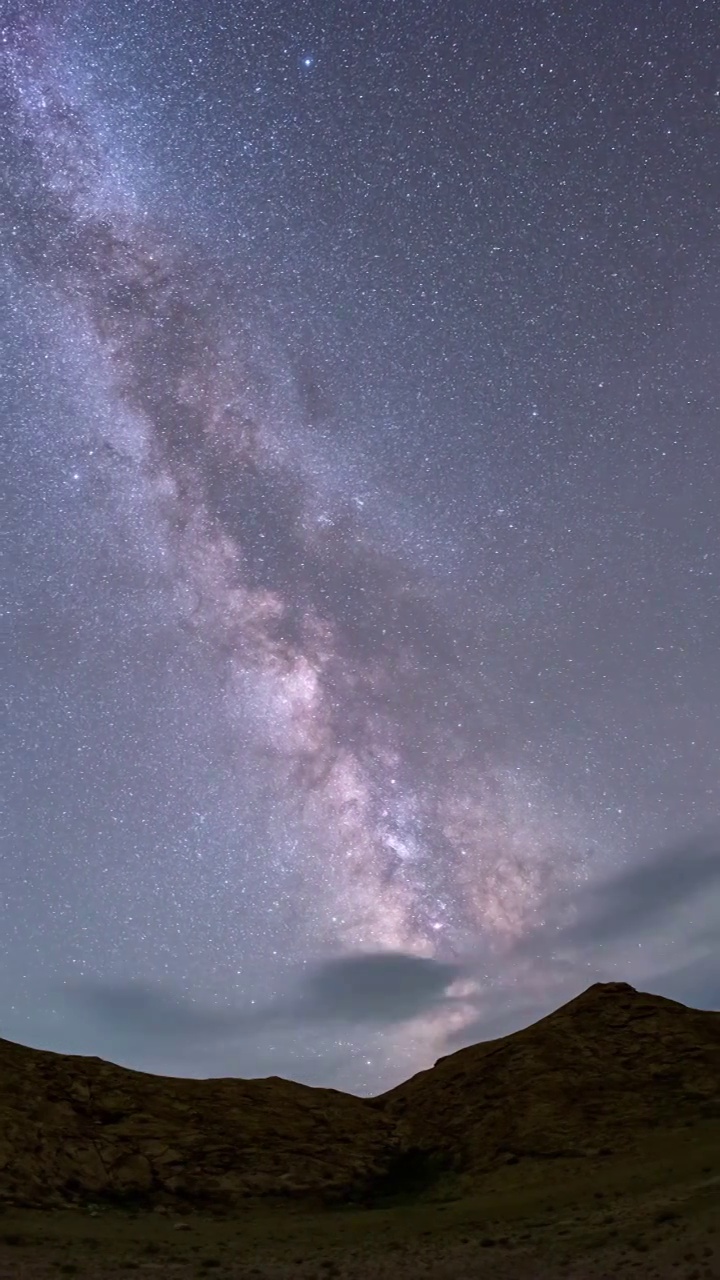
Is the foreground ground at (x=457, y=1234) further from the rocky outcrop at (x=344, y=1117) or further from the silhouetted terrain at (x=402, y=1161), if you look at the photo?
the rocky outcrop at (x=344, y=1117)

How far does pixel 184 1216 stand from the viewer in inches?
853

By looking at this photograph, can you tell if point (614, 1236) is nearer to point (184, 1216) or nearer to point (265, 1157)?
point (184, 1216)

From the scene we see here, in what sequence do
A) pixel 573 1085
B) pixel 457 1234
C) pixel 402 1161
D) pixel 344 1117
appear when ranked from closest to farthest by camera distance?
pixel 457 1234, pixel 402 1161, pixel 573 1085, pixel 344 1117

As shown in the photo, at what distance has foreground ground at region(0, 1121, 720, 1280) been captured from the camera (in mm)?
15531

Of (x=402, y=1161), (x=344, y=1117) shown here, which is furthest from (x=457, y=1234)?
(x=344, y=1117)

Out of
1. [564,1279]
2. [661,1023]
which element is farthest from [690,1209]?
[661,1023]

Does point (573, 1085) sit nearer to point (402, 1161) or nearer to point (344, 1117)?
point (402, 1161)

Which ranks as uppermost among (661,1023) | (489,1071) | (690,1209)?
(661,1023)

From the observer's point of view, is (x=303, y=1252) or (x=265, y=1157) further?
(x=265, y=1157)

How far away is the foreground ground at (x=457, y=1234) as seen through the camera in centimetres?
1553

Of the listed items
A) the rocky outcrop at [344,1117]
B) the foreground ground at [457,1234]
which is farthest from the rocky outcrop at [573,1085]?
the foreground ground at [457,1234]

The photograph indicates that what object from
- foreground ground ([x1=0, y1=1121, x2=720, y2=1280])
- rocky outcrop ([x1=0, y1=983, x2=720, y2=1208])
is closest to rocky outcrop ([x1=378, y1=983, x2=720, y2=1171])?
rocky outcrop ([x1=0, y1=983, x2=720, y2=1208])

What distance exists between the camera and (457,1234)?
61.7ft

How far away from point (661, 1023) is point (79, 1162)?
2288 cm
